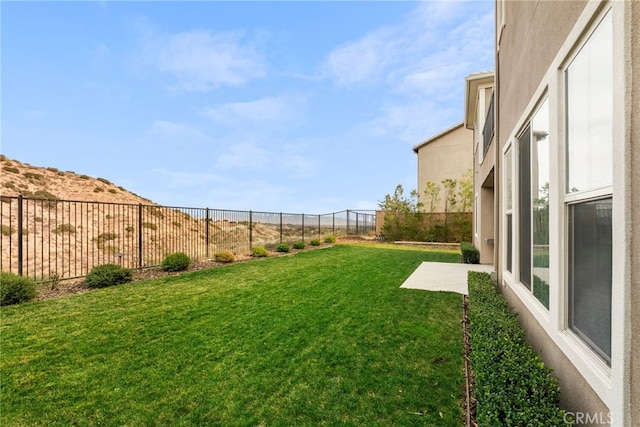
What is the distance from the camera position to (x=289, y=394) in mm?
2594

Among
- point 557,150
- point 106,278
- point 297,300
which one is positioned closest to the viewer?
point 557,150

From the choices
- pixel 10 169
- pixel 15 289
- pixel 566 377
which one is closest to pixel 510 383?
pixel 566 377

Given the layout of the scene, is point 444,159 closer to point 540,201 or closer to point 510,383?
point 540,201

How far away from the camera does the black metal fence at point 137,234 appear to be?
31.4 feet

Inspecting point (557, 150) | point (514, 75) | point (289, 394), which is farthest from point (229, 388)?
point (514, 75)

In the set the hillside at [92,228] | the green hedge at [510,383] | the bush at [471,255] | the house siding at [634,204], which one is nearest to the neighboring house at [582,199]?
the house siding at [634,204]

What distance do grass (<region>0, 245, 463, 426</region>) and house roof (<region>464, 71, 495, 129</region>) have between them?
775cm

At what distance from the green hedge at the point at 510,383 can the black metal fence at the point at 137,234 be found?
28.4ft

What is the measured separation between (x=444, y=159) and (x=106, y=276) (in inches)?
773

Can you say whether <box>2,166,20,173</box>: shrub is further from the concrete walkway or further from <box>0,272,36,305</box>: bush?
the concrete walkway

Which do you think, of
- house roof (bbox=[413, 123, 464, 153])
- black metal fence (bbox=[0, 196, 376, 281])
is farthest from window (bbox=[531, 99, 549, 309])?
house roof (bbox=[413, 123, 464, 153])

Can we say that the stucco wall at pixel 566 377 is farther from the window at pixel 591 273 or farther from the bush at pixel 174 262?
the bush at pixel 174 262

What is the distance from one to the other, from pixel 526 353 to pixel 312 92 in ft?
50.5

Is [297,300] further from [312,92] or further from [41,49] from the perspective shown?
[312,92]
